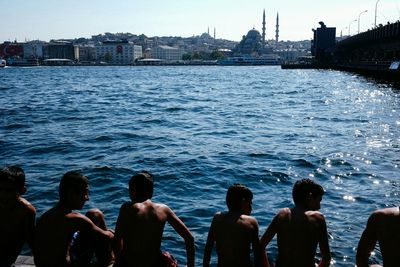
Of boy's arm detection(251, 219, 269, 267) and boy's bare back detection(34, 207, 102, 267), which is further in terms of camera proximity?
boy's arm detection(251, 219, 269, 267)

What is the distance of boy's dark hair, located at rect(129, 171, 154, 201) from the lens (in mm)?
5453

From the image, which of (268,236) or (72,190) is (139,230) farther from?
(268,236)

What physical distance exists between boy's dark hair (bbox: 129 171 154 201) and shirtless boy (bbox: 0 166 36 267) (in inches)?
47.6

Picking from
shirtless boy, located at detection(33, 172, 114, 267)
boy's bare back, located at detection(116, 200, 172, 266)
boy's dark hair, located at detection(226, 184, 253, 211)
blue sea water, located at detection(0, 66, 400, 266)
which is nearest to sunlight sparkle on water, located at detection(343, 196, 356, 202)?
blue sea water, located at detection(0, 66, 400, 266)

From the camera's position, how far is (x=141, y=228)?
5.36 m

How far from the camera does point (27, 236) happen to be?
5496mm

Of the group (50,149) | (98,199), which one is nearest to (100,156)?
(50,149)

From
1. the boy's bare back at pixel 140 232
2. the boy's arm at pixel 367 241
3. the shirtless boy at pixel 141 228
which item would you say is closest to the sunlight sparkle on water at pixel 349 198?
the boy's arm at pixel 367 241

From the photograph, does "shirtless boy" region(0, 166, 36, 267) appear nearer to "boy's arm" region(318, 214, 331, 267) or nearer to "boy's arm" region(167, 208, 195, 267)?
"boy's arm" region(167, 208, 195, 267)

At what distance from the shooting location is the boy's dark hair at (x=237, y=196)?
532 cm

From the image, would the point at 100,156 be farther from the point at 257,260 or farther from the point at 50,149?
the point at 257,260

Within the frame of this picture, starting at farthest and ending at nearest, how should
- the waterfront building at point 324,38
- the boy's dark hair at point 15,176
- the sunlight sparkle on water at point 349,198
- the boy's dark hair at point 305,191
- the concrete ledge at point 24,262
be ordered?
the waterfront building at point 324,38 → the sunlight sparkle on water at point 349,198 → the concrete ledge at point 24,262 → the boy's dark hair at point 305,191 → the boy's dark hair at point 15,176

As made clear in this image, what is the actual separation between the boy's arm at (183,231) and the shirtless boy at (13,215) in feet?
5.25

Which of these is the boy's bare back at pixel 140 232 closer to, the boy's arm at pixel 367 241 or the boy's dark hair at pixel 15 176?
the boy's dark hair at pixel 15 176
